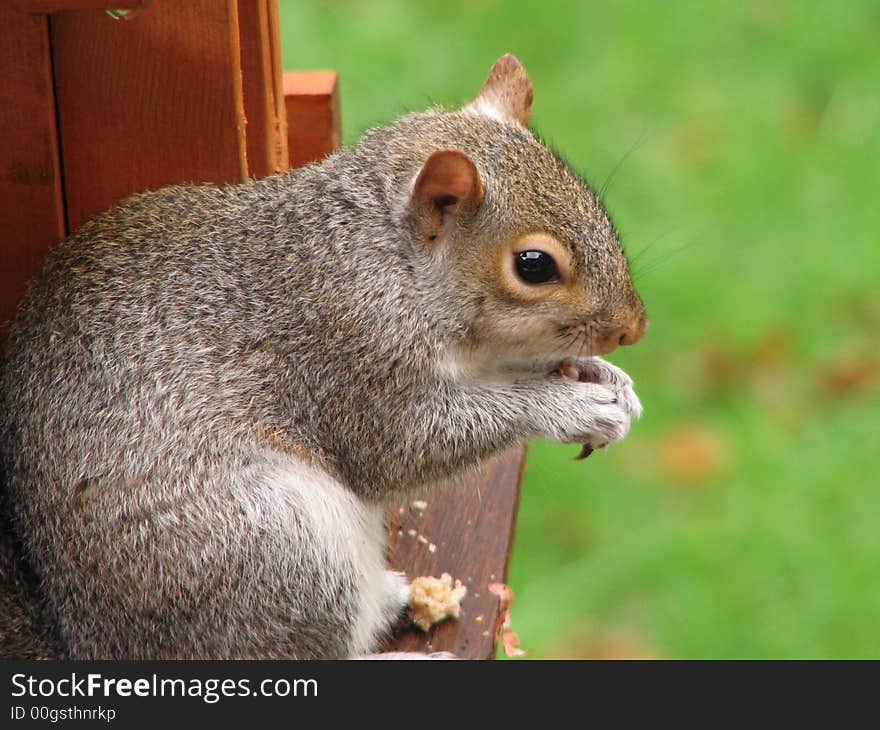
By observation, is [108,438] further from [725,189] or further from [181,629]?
[725,189]

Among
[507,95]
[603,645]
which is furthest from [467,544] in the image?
[603,645]

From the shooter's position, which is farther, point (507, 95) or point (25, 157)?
point (507, 95)

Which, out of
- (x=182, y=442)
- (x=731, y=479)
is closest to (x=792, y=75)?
(x=731, y=479)

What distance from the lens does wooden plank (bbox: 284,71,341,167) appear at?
3.20 metres

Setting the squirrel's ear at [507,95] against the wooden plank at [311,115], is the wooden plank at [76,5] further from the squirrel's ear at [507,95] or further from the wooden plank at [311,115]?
the wooden plank at [311,115]

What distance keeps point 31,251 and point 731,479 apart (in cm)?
218

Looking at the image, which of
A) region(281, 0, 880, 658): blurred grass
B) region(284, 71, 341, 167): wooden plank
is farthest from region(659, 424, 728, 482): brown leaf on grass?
region(284, 71, 341, 167): wooden plank

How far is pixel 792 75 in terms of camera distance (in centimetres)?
519

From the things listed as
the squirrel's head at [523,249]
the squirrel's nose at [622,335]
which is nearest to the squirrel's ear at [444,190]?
the squirrel's head at [523,249]

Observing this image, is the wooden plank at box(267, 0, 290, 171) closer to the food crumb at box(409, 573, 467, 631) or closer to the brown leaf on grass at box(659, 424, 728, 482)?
the food crumb at box(409, 573, 467, 631)

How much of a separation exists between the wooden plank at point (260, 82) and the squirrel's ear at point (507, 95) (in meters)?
0.35

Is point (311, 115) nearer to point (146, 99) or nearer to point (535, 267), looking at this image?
point (146, 99)

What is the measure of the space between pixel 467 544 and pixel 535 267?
581 mm

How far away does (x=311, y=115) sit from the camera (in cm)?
323
